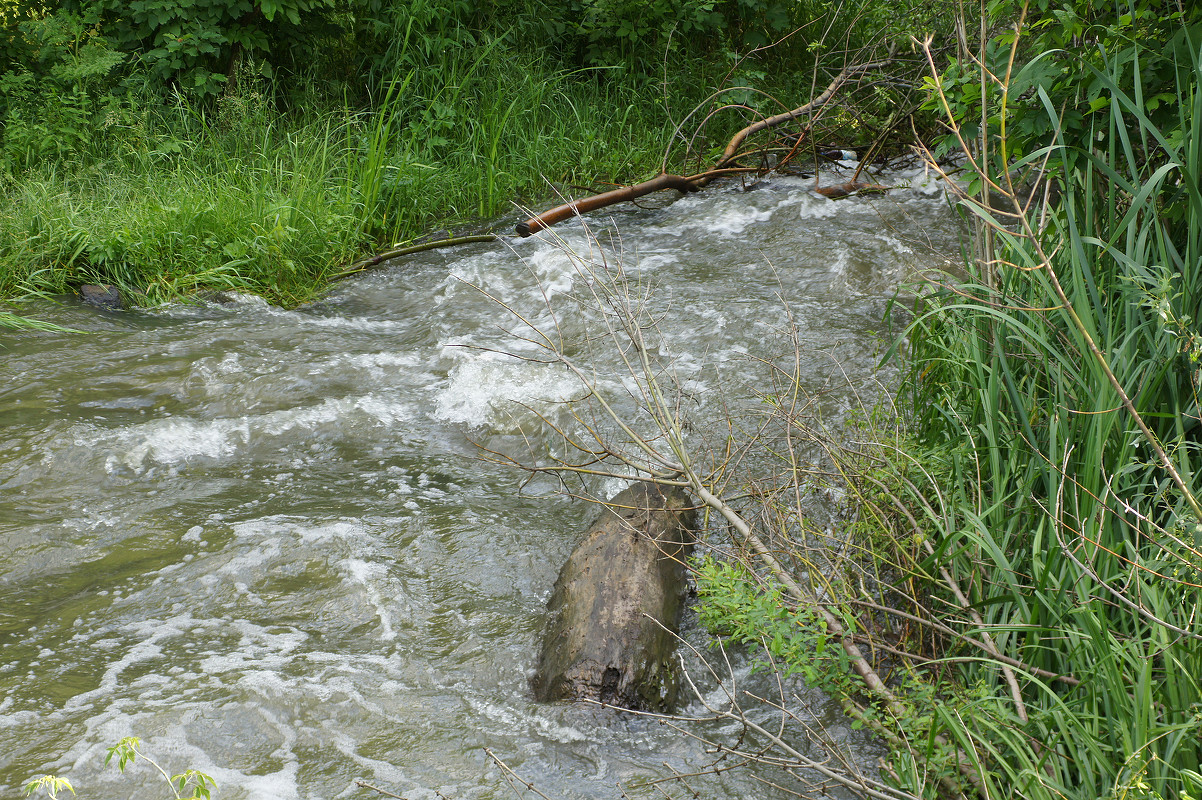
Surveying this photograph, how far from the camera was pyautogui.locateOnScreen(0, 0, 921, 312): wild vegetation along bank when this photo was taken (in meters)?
5.68

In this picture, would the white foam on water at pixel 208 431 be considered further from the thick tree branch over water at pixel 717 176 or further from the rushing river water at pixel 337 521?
the thick tree branch over water at pixel 717 176

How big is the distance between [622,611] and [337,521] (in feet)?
4.42

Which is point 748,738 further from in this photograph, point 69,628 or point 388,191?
point 388,191

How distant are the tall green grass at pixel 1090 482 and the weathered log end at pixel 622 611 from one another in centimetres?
85

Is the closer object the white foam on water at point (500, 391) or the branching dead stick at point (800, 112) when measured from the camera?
the white foam on water at point (500, 391)

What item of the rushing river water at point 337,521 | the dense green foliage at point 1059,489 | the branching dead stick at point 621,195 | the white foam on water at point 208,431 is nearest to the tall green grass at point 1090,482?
the dense green foliage at point 1059,489

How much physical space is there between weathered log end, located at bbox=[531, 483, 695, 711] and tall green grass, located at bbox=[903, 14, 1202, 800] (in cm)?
85

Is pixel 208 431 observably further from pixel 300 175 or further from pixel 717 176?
pixel 717 176

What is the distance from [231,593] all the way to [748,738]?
6.02 ft

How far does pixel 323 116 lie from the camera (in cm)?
733

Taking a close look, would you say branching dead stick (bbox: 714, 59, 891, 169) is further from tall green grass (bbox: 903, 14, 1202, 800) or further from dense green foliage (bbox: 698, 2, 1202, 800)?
tall green grass (bbox: 903, 14, 1202, 800)

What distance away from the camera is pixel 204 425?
414 cm

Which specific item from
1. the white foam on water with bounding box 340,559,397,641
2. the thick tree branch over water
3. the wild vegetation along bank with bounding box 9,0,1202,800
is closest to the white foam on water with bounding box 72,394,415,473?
the white foam on water with bounding box 340,559,397,641

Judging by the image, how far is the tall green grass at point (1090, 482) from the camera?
1.87 metres
